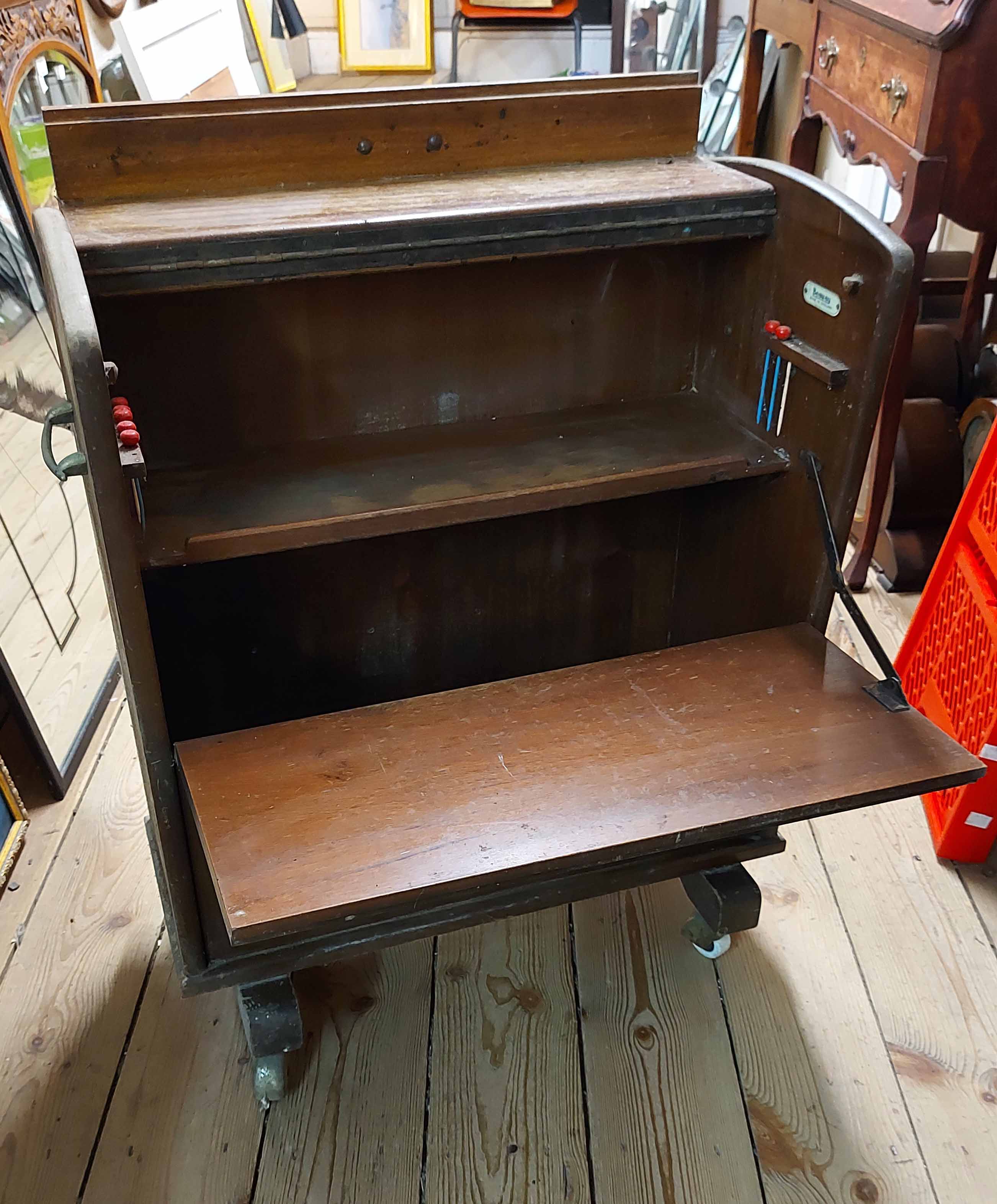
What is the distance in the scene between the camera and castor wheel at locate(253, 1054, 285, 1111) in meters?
1.31

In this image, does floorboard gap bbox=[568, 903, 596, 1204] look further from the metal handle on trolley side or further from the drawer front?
the drawer front

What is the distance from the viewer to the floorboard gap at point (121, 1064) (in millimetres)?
1252

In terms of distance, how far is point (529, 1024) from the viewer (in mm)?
1430

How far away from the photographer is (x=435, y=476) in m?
1.30

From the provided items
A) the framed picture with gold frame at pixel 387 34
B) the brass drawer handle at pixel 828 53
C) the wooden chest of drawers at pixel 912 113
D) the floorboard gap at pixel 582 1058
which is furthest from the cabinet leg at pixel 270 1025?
the framed picture with gold frame at pixel 387 34

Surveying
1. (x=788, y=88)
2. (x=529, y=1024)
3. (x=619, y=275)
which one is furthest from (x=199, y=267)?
(x=788, y=88)

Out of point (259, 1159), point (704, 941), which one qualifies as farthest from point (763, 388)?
point (259, 1159)

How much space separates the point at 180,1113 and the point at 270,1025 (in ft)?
0.69

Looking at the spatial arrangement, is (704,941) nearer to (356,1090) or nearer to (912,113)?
(356,1090)

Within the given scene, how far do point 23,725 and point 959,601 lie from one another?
1.53 metres

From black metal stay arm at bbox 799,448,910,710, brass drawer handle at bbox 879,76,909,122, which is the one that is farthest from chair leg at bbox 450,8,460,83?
black metal stay arm at bbox 799,448,910,710

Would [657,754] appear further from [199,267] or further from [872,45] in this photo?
[872,45]

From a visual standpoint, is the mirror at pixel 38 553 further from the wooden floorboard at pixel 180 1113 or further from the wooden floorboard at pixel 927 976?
the wooden floorboard at pixel 927 976

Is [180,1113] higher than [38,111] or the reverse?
the reverse
